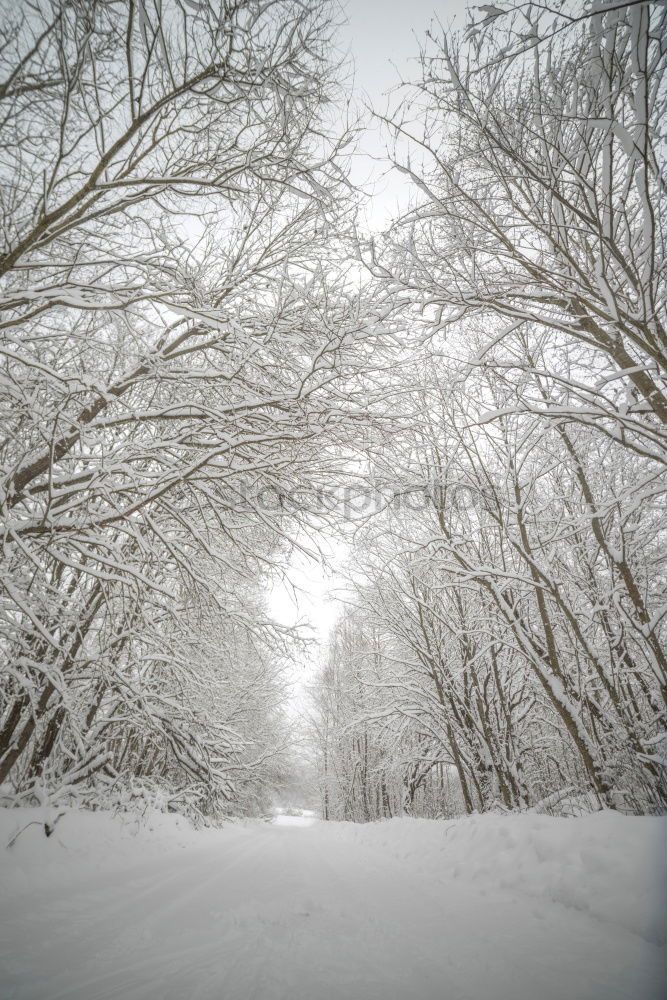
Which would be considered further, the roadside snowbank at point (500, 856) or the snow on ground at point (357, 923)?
the roadside snowbank at point (500, 856)

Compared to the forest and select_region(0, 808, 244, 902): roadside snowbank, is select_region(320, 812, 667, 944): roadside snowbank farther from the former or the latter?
select_region(0, 808, 244, 902): roadside snowbank

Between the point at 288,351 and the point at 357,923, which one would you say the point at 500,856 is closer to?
the point at 357,923

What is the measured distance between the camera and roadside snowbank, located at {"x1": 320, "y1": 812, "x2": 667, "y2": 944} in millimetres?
2008

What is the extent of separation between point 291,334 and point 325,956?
3.74 metres

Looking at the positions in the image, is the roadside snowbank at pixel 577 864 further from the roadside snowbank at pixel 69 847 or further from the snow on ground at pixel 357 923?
the roadside snowbank at pixel 69 847

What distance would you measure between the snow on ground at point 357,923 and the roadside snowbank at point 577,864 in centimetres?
1

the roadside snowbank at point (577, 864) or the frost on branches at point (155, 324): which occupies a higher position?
the frost on branches at point (155, 324)

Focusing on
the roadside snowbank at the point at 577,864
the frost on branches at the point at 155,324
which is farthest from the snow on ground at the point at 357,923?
the frost on branches at the point at 155,324

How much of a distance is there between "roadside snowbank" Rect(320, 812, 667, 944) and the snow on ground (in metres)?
0.01

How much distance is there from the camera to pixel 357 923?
2279 mm

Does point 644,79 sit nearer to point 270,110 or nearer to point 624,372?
point 624,372

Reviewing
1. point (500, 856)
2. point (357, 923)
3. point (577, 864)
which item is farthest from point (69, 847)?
point (577, 864)

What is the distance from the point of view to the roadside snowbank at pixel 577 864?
201cm

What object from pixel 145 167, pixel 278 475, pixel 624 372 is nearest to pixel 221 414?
pixel 278 475
